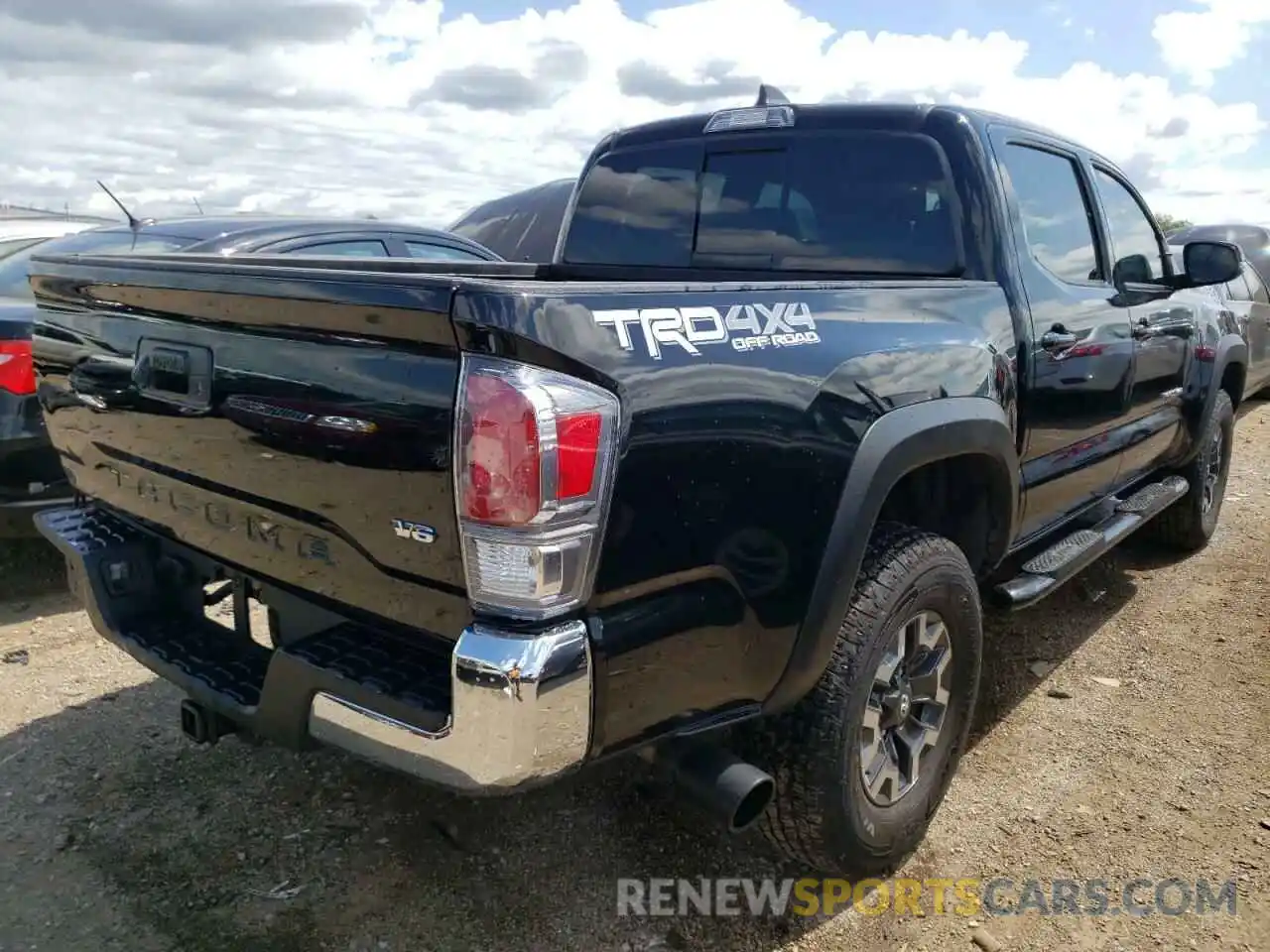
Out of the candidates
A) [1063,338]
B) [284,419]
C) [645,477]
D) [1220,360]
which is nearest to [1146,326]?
[1063,338]

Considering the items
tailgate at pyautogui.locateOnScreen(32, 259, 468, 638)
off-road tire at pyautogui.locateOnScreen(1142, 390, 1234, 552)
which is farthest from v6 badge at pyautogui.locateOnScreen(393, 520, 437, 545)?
off-road tire at pyautogui.locateOnScreen(1142, 390, 1234, 552)

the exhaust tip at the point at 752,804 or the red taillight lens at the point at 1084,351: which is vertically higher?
the red taillight lens at the point at 1084,351

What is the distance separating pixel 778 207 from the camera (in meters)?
3.43

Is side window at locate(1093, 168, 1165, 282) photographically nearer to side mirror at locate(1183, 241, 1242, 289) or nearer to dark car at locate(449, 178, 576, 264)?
side mirror at locate(1183, 241, 1242, 289)

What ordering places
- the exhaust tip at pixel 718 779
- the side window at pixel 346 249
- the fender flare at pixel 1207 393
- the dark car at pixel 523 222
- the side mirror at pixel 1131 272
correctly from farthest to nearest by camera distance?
the dark car at pixel 523 222 < the side window at pixel 346 249 < the fender flare at pixel 1207 393 < the side mirror at pixel 1131 272 < the exhaust tip at pixel 718 779

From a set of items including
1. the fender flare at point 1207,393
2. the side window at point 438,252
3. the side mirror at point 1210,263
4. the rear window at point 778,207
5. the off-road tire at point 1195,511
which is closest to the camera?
the rear window at point 778,207

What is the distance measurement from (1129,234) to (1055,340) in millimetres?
1355

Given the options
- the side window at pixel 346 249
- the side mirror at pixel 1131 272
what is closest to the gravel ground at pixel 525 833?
the side mirror at pixel 1131 272

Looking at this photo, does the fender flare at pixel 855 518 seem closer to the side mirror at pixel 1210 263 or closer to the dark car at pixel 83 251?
the dark car at pixel 83 251

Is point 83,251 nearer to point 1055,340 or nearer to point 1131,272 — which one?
point 1055,340

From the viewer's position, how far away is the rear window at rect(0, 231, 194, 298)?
5.17 metres

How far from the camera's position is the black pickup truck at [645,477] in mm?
1789

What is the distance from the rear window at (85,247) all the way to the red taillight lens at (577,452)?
432 centimetres

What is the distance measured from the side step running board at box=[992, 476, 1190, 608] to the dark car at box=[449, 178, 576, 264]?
20.7ft
